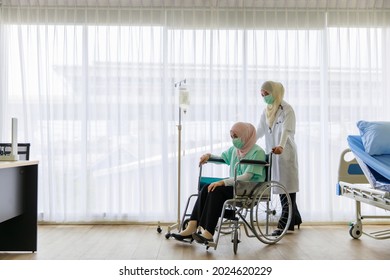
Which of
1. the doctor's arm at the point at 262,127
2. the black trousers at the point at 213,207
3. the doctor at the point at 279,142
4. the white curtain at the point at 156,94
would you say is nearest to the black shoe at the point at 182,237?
the black trousers at the point at 213,207

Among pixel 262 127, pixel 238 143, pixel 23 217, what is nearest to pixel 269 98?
pixel 262 127

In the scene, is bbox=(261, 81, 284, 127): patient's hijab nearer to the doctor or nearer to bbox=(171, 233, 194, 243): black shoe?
the doctor

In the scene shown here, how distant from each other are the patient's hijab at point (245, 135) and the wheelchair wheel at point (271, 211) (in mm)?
332

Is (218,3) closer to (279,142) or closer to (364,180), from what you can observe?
(279,142)

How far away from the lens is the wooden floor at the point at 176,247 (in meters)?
3.39

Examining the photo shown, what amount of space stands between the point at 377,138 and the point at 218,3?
202 cm

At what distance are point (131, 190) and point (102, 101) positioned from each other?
35.0 inches

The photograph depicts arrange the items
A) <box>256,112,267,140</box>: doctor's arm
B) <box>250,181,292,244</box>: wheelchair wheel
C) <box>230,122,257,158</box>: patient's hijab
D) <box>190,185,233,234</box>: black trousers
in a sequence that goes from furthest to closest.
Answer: <box>256,112,267,140</box>: doctor's arm → <box>230,122,257,158</box>: patient's hijab → <box>250,181,292,244</box>: wheelchair wheel → <box>190,185,233,234</box>: black trousers

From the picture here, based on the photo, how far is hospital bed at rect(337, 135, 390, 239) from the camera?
11.3ft

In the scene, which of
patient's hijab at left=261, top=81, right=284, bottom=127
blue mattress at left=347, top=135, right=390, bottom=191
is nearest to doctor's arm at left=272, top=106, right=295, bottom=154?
patient's hijab at left=261, top=81, right=284, bottom=127

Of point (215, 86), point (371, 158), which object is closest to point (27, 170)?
point (215, 86)

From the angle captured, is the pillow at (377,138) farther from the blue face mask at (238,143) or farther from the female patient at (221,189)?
the blue face mask at (238,143)

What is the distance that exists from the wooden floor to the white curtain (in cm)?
43
